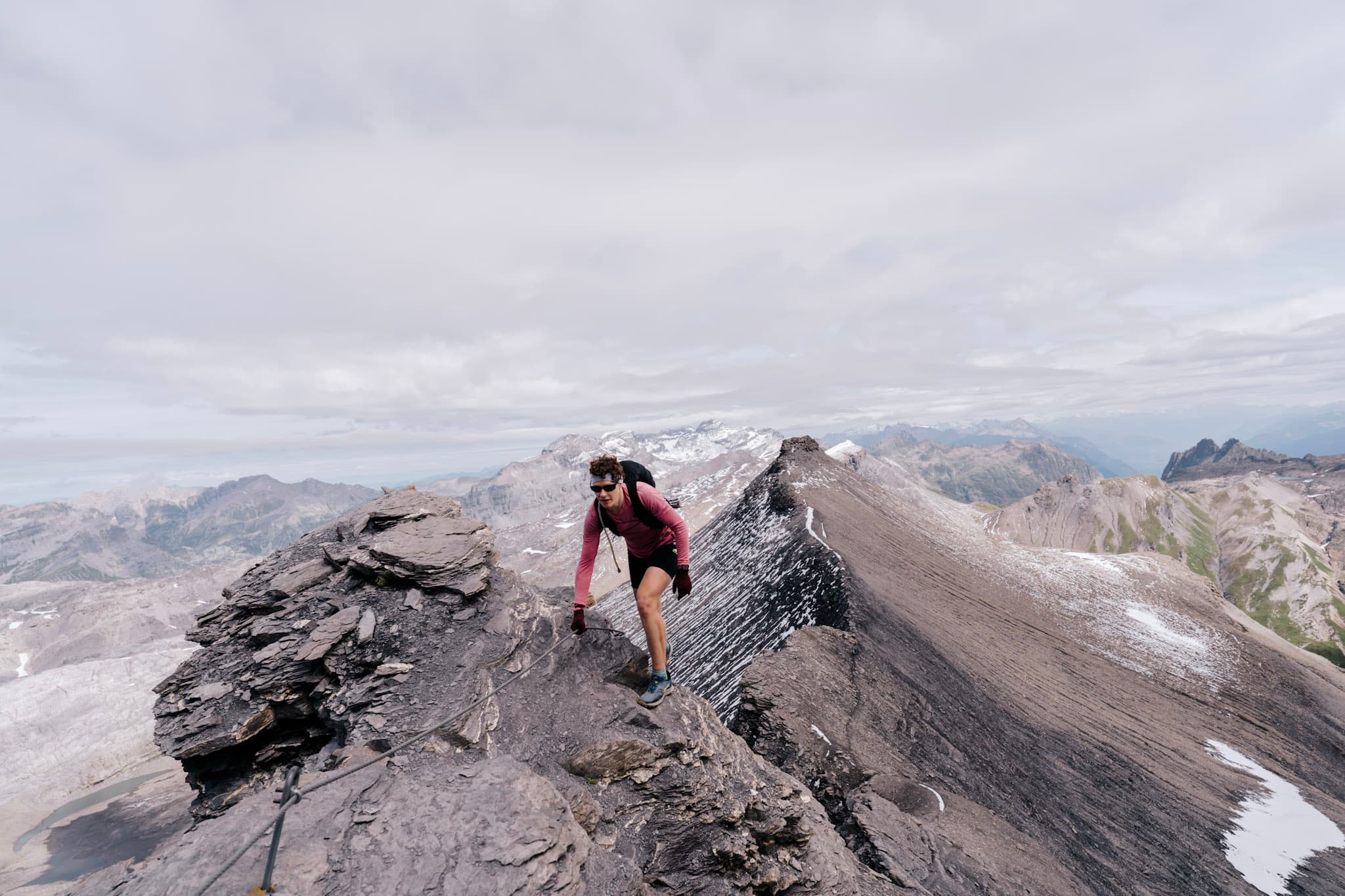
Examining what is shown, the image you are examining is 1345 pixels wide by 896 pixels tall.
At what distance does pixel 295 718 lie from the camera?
1223cm

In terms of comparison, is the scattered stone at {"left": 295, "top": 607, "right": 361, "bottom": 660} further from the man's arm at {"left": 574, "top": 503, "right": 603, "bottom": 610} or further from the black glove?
the black glove

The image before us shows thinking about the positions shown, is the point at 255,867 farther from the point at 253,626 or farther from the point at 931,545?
the point at 931,545

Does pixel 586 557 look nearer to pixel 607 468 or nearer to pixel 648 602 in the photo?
pixel 648 602

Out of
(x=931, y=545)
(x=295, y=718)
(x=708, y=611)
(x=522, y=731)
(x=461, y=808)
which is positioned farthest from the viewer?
(x=931, y=545)

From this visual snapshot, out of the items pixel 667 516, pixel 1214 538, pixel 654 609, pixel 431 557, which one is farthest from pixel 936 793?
pixel 1214 538

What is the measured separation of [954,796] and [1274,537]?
229 meters

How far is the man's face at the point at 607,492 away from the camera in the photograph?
1051 centimetres

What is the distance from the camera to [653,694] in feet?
39.3

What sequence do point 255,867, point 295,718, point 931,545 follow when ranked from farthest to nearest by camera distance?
1. point 931,545
2. point 295,718
3. point 255,867

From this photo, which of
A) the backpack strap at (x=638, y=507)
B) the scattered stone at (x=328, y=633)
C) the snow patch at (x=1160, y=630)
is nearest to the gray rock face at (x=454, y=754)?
the scattered stone at (x=328, y=633)

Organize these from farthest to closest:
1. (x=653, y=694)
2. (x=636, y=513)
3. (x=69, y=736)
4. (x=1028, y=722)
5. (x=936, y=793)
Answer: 1. (x=69, y=736)
2. (x=1028, y=722)
3. (x=936, y=793)
4. (x=653, y=694)
5. (x=636, y=513)

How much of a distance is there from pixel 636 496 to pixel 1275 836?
4159 cm

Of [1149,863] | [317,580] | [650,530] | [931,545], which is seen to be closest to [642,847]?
[650,530]

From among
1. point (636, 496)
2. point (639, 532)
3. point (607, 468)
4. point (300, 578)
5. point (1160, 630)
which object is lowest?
point (1160, 630)
